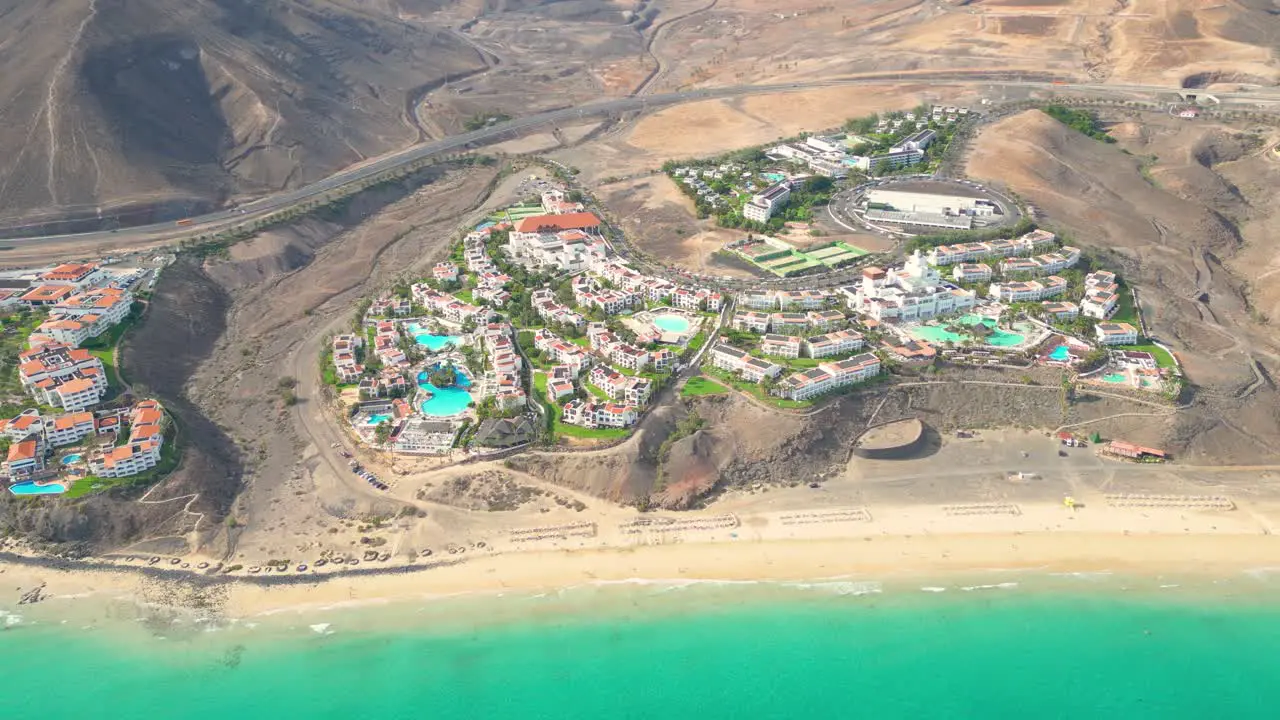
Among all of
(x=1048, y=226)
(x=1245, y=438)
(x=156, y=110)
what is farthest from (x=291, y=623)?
(x=156, y=110)

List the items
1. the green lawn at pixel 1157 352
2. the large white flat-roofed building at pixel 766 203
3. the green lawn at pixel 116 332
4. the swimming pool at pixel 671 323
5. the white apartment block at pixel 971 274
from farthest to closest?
1. the large white flat-roofed building at pixel 766 203
2. the white apartment block at pixel 971 274
3. the swimming pool at pixel 671 323
4. the green lawn at pixel 116 332
5. the green lawn at pixel 1157 352

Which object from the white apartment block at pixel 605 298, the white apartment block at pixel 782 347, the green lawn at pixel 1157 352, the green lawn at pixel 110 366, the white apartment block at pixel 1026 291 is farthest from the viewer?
the white apartment block at pixel 605 298

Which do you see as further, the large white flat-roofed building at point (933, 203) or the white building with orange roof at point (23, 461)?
the large white flat-roofed building at point (933, 203)

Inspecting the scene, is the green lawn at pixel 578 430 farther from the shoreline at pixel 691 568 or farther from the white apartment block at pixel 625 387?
the shoreline at pixel 691 568

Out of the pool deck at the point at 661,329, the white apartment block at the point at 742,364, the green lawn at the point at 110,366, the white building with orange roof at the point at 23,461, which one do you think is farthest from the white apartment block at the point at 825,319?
the white building with orange roof at the point at 23,461

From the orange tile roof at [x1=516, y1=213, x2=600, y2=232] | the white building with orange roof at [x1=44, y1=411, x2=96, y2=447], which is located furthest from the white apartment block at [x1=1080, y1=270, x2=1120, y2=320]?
the white building with orange roof at [x1=44, y1=411, x2=96, y2=447]

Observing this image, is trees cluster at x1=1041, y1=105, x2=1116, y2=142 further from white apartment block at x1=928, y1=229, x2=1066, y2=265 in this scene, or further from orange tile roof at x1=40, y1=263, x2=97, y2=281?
orange tile roof at x1=40, y1=263, x2=97, y2=281

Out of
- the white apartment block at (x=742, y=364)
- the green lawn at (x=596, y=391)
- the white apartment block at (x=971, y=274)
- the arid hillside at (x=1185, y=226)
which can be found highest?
the green lawn at (x=596, y=391)
